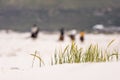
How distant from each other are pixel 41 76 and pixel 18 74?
364mm

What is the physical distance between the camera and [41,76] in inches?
189

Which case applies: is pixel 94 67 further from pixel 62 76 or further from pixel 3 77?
pixel 3 77

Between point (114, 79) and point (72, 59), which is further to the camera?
point (72, 59)

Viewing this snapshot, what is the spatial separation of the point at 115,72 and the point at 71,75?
0.49m

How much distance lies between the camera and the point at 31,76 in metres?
4.84

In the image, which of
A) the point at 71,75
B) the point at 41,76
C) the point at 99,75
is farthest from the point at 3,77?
the point at 99,75

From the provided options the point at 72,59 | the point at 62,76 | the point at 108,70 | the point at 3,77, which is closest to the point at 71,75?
the point at 62,76

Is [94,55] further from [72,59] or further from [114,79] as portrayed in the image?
[114,79]

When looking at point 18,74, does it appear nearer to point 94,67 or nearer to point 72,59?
point 94,67

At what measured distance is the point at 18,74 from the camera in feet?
16.5

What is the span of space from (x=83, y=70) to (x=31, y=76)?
60 centimetres

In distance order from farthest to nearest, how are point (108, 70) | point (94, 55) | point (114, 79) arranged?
point (94, 55) < point (108, 70) < point (114, 79)

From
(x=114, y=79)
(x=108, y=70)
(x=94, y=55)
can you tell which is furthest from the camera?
(x=94, y=55)

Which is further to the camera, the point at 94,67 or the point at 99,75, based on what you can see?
the point at 94,67
